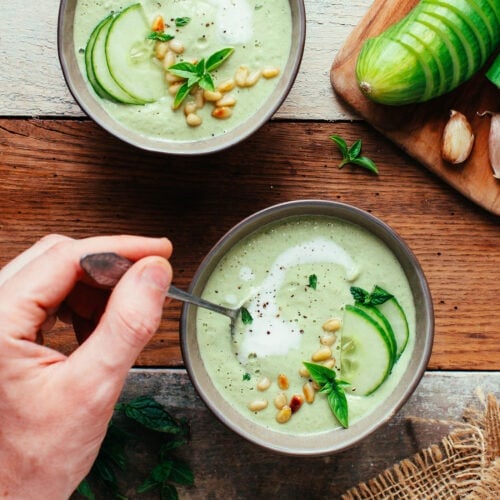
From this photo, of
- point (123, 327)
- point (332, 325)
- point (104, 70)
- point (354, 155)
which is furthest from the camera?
point (354, 155)

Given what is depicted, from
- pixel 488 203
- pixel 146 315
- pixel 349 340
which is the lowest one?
pixel 349 340

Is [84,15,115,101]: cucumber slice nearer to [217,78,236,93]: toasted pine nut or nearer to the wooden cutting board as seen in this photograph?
[217,78,236,93]: toasted pine nut

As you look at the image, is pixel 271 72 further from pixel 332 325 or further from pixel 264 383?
pixel 264 383

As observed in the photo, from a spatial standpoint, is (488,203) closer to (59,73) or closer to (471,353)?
(471,353)

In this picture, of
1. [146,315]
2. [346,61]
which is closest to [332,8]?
[346,61]

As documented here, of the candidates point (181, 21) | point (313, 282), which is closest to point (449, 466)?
point (313, 282)

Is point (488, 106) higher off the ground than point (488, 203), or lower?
higher

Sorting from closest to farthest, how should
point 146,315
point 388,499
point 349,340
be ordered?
point 146,315, point 349,340, point 388,499
